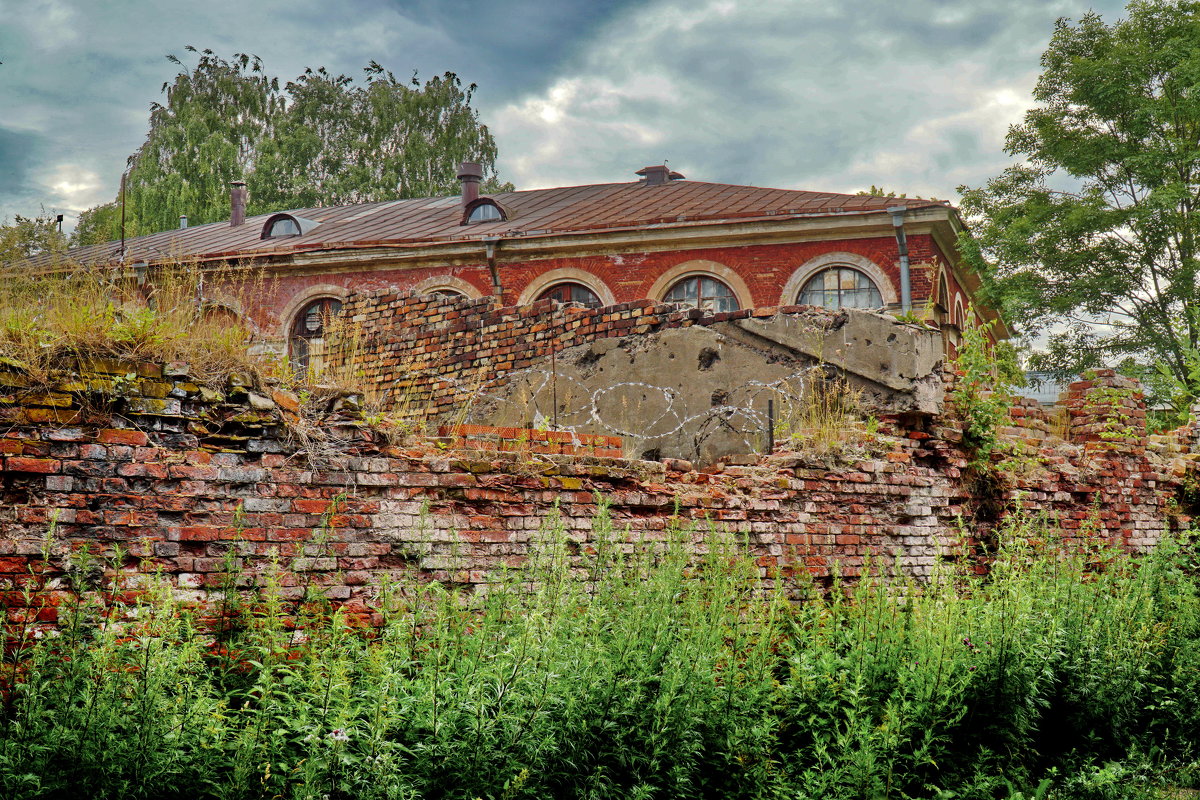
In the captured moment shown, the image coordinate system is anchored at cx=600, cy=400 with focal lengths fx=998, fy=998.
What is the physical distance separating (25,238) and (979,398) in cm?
770

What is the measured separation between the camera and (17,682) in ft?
12.2

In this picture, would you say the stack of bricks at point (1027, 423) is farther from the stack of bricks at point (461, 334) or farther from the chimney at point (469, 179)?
the chimney at point (469, 179)

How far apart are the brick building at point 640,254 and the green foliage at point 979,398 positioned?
856 cm

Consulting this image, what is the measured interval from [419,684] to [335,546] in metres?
1.12

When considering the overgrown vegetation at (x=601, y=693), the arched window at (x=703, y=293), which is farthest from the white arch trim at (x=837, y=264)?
the overgrown vegetation at (x=601, y=693)

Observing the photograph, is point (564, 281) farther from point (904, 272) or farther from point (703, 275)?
point (904, 272)

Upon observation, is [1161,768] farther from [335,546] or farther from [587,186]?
[587,186]

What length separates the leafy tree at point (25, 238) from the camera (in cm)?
596

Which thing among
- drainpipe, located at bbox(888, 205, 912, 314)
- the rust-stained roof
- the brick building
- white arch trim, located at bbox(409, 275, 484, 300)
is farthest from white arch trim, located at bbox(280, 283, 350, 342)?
drainpipe, located at bbox(888, 205, 912, 314)

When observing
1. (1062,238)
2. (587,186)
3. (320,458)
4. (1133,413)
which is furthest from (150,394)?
(1062,238)

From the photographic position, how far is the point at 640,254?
19109mm

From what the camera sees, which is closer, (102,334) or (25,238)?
(102,334)

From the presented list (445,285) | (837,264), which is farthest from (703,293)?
(445,285)

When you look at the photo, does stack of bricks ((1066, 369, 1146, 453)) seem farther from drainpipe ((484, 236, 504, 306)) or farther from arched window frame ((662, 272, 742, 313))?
drainpipe ((484, 236, 504, 306))
